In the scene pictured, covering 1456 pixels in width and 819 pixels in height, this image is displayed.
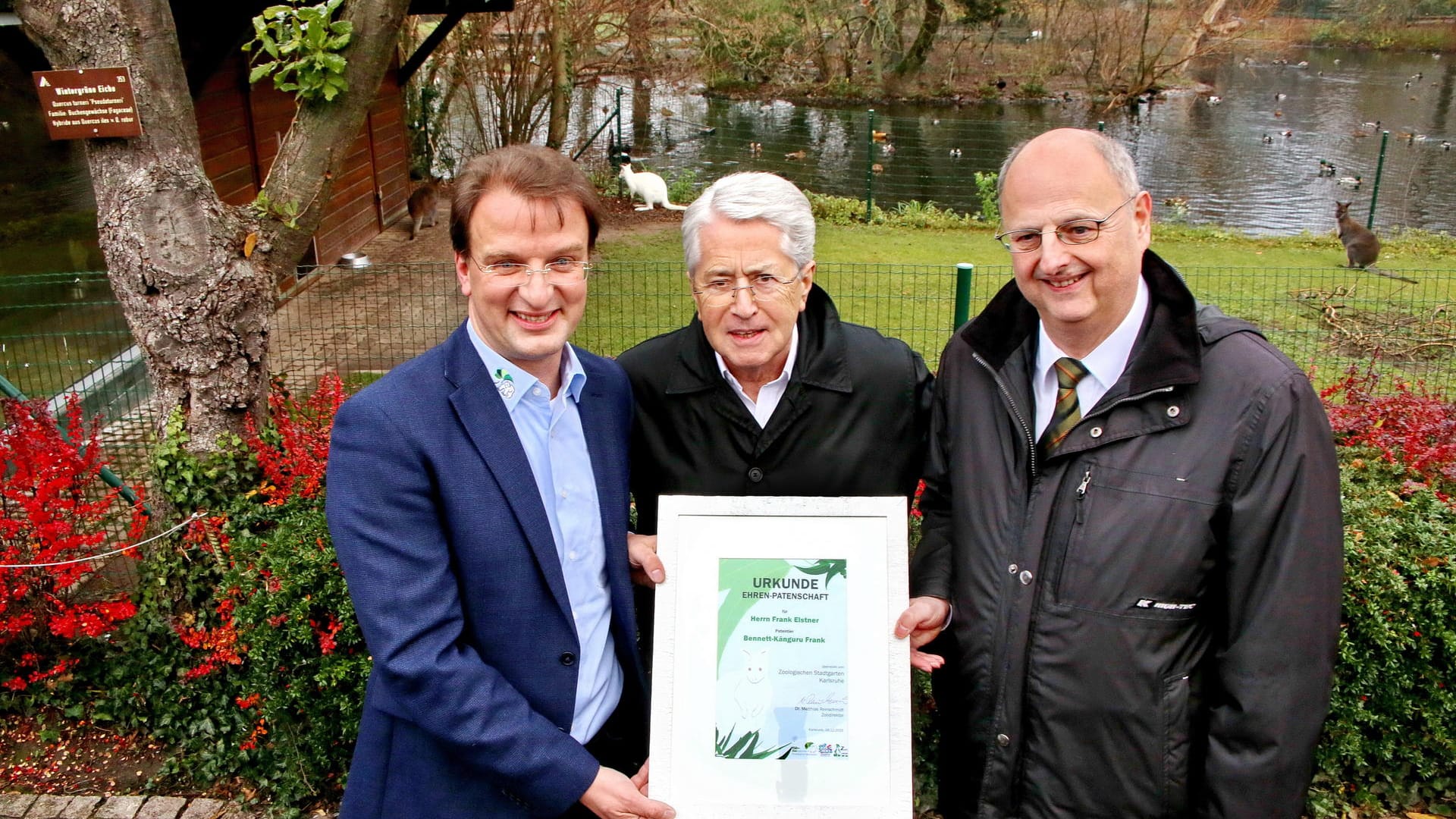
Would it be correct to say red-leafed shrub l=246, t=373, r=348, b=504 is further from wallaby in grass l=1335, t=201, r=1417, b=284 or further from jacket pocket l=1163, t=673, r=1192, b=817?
wallaby in grass l=1335, t=201, r=1417, b=284

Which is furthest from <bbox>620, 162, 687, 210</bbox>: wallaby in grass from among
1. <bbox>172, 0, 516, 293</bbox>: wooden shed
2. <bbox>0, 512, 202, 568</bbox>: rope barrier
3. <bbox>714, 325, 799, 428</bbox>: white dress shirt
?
<bbox>714, 325, 799, 428</bbox>: white dress shirt

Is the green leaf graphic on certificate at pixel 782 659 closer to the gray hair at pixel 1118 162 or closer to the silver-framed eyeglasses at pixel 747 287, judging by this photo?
the silver-framed eyeglasses at pixel 747 287

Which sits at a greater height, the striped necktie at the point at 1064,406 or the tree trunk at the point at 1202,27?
the tree trunk at the point at 1202,27

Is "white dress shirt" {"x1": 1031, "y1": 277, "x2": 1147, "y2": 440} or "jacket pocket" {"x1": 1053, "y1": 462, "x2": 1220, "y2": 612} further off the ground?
"white dress shirt" {"x1": 1031, "y1": 277, "x2": 1147, "y2": 440}

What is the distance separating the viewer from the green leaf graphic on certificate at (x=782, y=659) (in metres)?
2.29

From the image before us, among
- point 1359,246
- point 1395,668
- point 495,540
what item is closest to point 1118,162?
point 495,540

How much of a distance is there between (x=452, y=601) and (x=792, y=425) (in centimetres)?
99

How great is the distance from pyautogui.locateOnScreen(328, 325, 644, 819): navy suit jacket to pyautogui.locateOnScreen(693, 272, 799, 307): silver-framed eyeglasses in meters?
0.61

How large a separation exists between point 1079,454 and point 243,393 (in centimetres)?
364

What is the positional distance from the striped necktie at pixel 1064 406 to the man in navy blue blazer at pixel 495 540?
3.30ft

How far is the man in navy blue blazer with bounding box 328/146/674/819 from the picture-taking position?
Answer: 2.16 metres

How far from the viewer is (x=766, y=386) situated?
281cm

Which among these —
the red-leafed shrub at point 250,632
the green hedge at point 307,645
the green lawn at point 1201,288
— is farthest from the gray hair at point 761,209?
the green lawn at point 1201,288

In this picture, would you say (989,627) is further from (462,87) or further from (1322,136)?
(1322,136)
